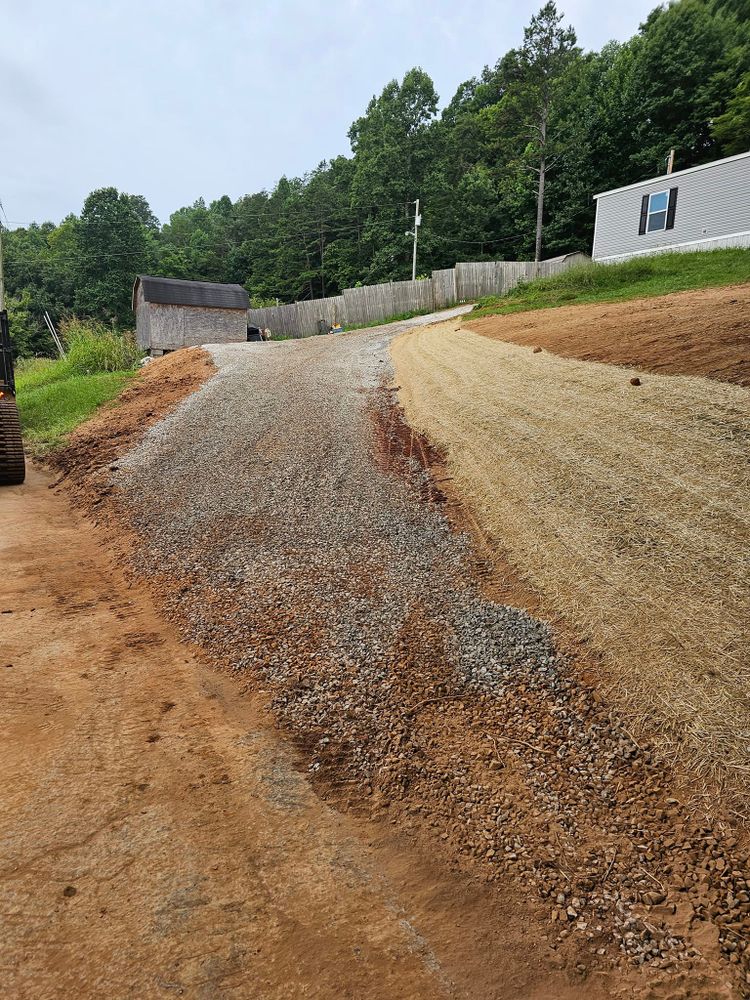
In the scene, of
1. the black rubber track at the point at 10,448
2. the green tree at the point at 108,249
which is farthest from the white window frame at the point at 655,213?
the green tree at the point at 108,249

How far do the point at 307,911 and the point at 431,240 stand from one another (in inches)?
1474

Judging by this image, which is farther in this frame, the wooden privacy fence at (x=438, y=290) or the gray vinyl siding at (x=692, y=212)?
the wooden privacy fence at (x=438, y=290)

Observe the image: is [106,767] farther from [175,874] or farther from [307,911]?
[307,911]

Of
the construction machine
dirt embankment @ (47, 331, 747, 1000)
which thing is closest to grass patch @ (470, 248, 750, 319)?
dirt embankment @ (47, 331, 747, 1000)

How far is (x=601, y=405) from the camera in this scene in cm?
584

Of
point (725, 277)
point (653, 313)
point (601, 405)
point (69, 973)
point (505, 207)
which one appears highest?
point (505, 207)

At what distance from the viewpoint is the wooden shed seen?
25.7m

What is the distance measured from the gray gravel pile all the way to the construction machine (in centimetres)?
230

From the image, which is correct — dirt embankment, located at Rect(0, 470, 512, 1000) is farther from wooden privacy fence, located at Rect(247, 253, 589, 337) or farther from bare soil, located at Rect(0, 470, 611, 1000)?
wooden privacy fence, located at Rect(247, 253, 589, 337)

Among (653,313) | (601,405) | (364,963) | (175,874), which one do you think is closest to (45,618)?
(175,874)

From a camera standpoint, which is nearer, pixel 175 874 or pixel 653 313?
pixel 175 874

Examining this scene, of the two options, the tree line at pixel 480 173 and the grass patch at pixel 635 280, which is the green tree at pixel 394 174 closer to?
the tree line at pixel 480 173

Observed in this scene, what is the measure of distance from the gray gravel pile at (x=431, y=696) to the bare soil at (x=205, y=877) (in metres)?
0.17

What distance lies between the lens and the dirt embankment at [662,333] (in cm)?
598
